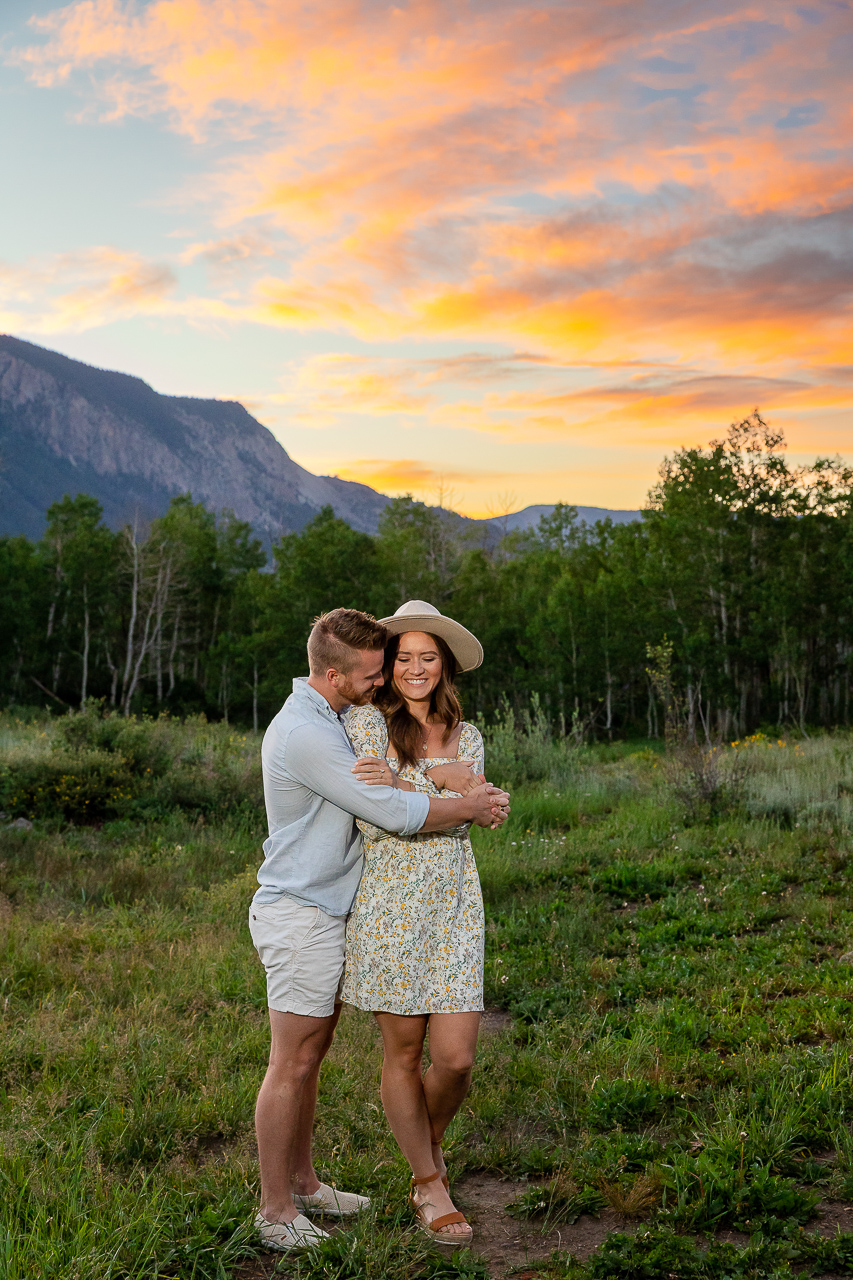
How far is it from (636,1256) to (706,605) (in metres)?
38.8

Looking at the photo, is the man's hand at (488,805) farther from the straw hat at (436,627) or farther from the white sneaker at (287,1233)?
the white sneaker at (287,1233)

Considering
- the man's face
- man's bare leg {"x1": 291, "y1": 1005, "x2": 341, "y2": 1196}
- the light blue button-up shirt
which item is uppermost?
the man's face

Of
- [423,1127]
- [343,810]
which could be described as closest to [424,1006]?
[423,1127]

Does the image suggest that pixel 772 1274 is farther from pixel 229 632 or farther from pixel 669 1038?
pixel 229 632

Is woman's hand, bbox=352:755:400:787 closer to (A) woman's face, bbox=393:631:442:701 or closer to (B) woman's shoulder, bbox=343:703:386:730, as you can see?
(B) woman's shoulder, bbox=343:703:386:730

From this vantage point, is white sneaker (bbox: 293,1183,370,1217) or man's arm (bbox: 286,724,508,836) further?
white sneaker (bbox: 293,1183,370,1217)

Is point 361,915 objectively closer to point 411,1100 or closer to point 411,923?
point 411,923

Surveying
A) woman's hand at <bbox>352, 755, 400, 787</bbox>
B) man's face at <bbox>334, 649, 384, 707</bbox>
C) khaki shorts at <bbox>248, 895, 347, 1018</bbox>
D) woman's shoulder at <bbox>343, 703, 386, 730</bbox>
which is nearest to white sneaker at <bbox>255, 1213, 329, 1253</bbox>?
khaki shorts at <bbox>248, 895, 347, 1018</bbox>

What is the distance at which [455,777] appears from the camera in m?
3.26

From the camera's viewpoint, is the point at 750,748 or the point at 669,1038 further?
the point at 750,748

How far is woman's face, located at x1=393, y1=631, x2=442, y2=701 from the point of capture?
11.3ft

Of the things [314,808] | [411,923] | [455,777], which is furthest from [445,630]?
[411,923]

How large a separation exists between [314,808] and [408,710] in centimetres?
54

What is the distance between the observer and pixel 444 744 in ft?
11.2
